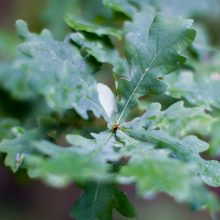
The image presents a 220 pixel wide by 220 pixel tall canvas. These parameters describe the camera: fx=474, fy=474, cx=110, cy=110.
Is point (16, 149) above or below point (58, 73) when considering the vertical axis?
below

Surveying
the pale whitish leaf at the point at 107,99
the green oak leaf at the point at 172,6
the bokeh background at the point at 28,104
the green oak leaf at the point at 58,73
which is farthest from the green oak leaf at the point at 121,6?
the bokeh background at the point at 28,104

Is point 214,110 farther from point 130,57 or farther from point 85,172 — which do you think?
point 85,172

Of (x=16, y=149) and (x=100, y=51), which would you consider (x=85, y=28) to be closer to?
(x=100, y=51)

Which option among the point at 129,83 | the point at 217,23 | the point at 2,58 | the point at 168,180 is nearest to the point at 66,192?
the point at 2,58

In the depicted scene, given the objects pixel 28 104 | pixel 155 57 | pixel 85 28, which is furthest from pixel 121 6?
pixel 28 104

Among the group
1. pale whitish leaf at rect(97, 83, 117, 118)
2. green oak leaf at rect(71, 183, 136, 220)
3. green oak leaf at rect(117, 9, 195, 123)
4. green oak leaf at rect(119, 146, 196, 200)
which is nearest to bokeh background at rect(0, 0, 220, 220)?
green oak leaf at rect(117, 9, 195, 123)

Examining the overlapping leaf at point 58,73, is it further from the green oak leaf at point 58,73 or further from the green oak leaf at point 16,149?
the green oak leaf at point 16,149
